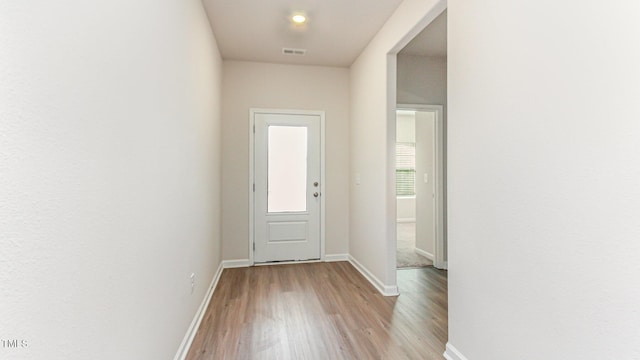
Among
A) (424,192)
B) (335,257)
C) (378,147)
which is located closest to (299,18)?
(378,147)

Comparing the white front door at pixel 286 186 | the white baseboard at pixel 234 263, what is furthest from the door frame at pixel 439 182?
the white baseboard at pixel 234 263

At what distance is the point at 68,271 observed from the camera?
833mm

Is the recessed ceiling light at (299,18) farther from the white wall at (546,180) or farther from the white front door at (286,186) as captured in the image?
the white wall at (546,180)

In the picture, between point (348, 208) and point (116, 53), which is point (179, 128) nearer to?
point (116, 53)

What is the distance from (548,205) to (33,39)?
1809 mm

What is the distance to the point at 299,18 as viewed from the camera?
2.90 m

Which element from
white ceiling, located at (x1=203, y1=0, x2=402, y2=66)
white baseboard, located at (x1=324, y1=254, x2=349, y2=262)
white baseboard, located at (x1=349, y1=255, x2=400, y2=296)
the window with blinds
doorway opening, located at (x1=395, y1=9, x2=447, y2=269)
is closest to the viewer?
white ceiling, located at (x1=203, y1=0, x2=402, y2=66)

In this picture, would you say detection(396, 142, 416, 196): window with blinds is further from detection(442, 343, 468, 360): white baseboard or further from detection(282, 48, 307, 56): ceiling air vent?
detection(442, 343, 468, 360): white baseboard

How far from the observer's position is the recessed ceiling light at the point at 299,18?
9.40 feet

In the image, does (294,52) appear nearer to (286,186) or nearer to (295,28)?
(295,28)

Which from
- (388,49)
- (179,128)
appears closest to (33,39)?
(179,128)

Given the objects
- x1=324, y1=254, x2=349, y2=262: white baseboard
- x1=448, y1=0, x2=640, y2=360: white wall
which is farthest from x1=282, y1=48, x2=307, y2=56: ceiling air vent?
x1=324, y1=254, x2=349, y2=262: white baseboard

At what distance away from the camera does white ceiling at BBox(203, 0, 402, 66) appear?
270 centimetres

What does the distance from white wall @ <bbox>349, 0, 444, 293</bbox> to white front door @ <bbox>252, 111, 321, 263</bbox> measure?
633mm
